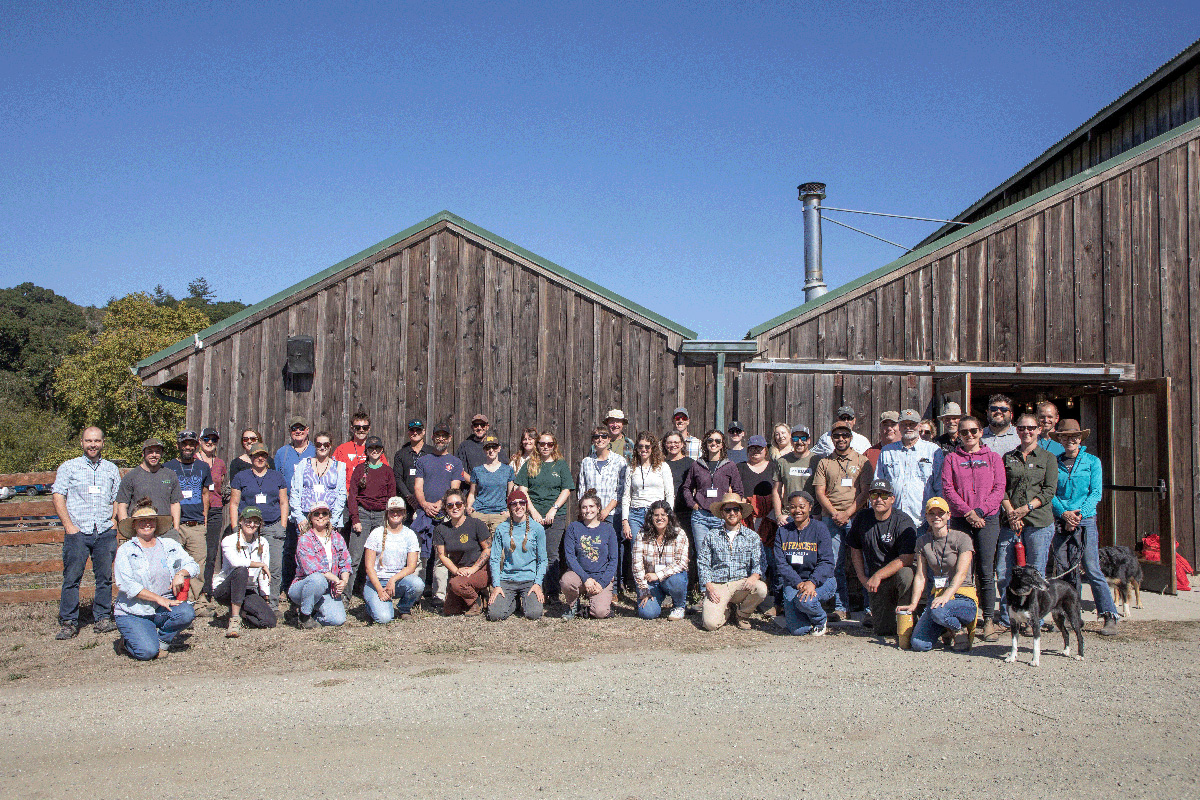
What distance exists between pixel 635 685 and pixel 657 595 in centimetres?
217

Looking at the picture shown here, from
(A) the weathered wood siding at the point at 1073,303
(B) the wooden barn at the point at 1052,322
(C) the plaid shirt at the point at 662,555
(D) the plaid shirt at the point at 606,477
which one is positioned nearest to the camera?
(C) the plaid shirt at the point at 662,555

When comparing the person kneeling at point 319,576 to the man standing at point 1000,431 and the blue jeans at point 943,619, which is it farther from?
the man standing at point 1000,431

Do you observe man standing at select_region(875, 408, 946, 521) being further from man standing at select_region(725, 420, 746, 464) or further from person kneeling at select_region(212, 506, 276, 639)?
person kneeling at select_region(212, 506, 276, 639)

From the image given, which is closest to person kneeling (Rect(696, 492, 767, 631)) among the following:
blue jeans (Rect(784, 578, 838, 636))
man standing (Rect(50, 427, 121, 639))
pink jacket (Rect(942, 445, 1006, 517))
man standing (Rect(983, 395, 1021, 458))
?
blue jeans (Rect(784, 578, 838, 636))

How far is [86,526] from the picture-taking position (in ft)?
23.0

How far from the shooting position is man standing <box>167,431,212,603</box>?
7680 mm

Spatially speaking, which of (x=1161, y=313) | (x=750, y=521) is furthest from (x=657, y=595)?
(x=1161, y=313)

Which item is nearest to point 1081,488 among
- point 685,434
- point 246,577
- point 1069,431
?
point 1069,431

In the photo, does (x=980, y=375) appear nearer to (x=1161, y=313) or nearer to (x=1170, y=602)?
(x=1161, y=313)

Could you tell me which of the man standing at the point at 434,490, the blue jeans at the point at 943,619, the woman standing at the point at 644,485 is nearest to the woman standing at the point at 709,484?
the woman standing at the point at 644,485

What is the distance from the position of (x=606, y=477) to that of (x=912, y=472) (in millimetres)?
2730

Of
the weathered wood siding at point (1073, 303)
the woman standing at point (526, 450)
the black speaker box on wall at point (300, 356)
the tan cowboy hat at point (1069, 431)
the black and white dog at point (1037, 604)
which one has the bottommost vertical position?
the black and white dog at point (1037, 604)

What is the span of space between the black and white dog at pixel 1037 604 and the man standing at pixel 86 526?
707 cm

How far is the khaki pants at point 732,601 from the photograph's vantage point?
6.82m
